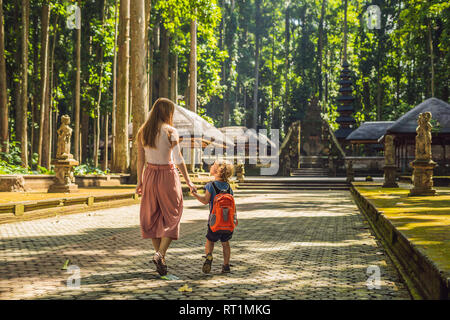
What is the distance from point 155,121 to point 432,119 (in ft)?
89.7

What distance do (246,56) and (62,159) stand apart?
66.6 metres

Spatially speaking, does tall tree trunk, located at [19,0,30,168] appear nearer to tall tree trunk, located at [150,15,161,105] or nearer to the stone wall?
the stone wall

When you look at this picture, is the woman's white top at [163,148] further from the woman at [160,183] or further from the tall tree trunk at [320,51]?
the tall tree trunk at [320,51]

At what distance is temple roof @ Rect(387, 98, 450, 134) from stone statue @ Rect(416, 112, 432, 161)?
51.6 feet

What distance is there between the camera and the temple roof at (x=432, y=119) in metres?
30.1

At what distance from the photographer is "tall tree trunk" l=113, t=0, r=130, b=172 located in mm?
22562

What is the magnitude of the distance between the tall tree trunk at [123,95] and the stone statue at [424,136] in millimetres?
12380

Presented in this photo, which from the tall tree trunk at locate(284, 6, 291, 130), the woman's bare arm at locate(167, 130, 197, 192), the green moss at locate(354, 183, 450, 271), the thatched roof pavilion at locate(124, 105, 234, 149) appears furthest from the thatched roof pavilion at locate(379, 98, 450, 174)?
the tall tree trunk at locate(284, 6, 291, 130)

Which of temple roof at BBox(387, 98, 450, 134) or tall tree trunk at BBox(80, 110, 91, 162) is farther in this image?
tall tree trunk at BBox(80, 110, 91, 162)

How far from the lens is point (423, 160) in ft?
48.8

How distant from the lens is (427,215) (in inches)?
360

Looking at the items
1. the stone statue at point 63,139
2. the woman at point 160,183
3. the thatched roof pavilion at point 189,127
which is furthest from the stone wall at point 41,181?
the woman at point 160,183
